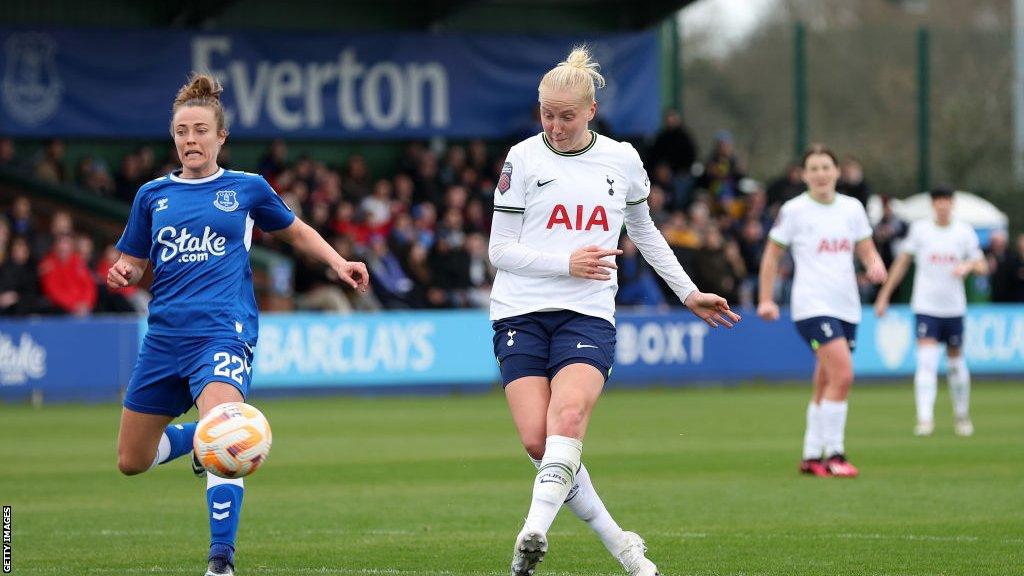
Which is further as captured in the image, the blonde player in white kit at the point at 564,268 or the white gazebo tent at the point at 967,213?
the white gazebo tent at the point at 967,213

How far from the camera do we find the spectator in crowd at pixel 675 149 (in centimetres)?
3067

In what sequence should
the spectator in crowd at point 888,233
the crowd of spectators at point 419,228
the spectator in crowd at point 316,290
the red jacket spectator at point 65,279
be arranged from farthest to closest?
the spectator in crowd at point 888,233
the spectator in crowd at point 316,290
the crowd of spectators at point 419,228
the red jacket spectator at point 65,279

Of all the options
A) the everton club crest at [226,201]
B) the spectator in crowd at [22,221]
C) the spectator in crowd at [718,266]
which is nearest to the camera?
the everton club crest at [226,201]

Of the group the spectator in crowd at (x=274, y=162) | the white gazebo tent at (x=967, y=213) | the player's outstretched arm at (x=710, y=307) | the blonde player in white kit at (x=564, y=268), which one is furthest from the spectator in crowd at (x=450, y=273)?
the blonde player in white kit at (x=564, y=268)

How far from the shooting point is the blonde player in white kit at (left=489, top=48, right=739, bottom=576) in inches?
297

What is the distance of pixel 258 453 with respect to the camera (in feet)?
24.4

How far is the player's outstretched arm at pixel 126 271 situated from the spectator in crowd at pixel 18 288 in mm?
15042

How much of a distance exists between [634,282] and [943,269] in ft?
29.3

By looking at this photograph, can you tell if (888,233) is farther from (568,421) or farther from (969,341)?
(568,421)

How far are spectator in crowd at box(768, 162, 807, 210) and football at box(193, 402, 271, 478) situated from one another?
22.2 metres

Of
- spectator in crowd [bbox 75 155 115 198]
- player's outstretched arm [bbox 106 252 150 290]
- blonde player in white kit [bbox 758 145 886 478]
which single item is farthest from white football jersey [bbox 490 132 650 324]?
spectator in crowd [bbox 75 155 115 198]

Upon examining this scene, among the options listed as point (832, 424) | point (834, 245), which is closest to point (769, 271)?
point (834, 245)

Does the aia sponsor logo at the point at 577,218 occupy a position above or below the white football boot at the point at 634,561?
above

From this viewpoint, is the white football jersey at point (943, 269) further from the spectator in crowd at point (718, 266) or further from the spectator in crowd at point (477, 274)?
the spectator in crowd at point (477, 274)
